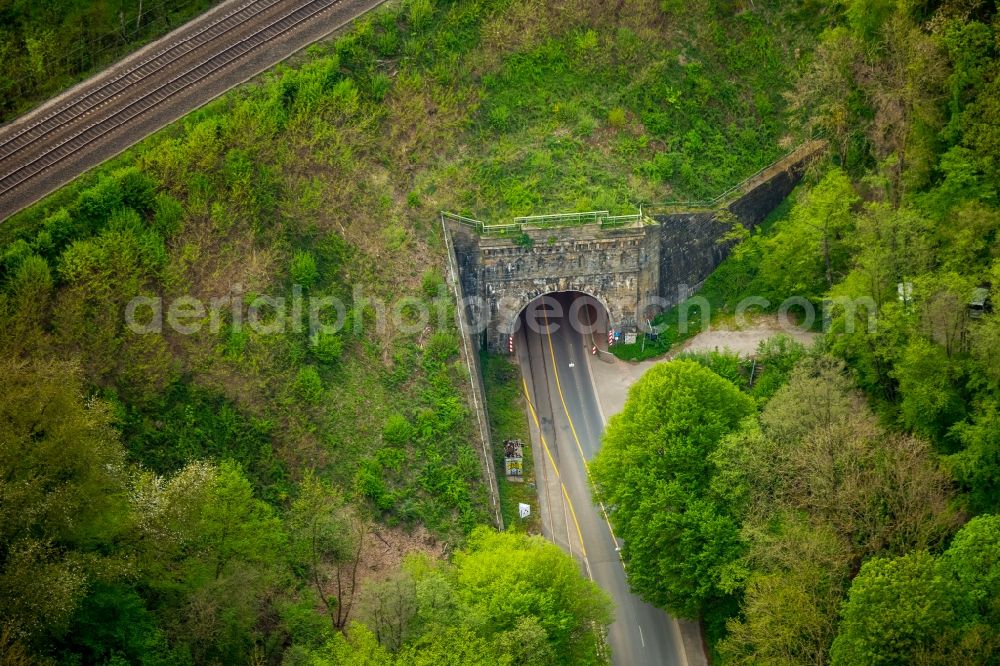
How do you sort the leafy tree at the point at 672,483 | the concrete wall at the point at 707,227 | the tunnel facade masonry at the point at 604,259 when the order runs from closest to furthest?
the leafy tree at the point at 672,483 → the tunnel facade masonry at the point at 604,259 → the concrete wall at the point at 707,227

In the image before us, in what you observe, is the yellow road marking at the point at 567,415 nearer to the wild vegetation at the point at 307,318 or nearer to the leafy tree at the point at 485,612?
the wild vegetation at the point at 307,318

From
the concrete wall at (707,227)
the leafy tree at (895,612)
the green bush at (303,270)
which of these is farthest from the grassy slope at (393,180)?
the leafy tree at (895,612)

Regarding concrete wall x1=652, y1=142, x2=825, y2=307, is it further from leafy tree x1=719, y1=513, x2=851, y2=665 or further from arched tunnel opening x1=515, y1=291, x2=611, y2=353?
leafy tree x1=719, y1=513, x2=851, y2=665

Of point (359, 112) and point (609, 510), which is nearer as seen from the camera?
point (609, 510)

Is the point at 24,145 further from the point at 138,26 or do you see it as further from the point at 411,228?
the point at 411,228

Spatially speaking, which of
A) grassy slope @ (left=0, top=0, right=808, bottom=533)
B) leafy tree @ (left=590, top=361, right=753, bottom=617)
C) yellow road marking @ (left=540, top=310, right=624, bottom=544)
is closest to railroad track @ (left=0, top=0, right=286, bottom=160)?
grassy slope @ (left=0, top=0, right=808, bottom=533)

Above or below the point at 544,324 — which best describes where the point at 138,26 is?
above

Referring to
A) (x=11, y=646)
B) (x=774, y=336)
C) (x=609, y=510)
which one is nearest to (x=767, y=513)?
(x=609, y=510)
